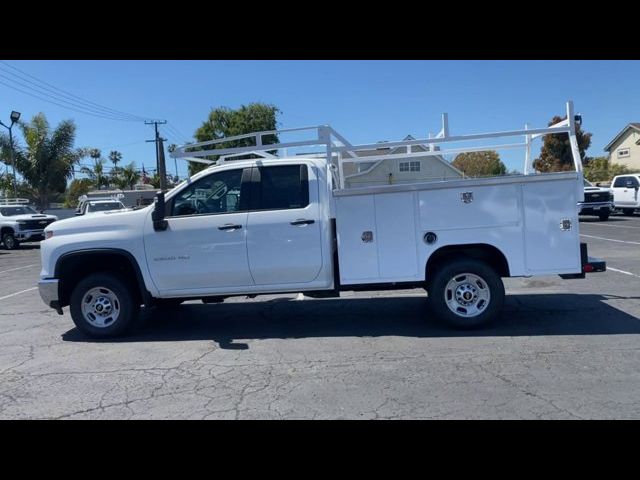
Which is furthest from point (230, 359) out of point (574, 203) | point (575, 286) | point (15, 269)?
point (15, 269)

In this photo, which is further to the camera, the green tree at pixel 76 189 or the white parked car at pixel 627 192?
the green tree at pixel 76 189

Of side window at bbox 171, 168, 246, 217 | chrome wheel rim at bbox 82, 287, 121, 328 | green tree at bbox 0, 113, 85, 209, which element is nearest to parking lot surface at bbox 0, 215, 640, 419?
chrome wheel rim at bbox 82, 287, 121, 328

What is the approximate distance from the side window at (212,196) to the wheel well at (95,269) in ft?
2.98

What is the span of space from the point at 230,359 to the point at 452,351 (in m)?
2.43

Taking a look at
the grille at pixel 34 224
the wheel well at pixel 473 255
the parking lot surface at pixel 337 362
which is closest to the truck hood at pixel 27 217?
the grille at pixel 34 224

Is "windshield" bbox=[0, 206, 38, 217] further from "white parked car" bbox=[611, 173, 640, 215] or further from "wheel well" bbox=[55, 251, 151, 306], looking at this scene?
"white parked car" bbox=[611, 173, 640, 215]

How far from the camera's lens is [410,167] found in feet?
32.7

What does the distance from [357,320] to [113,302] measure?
127 inches

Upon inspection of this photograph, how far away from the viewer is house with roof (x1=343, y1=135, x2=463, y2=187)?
8.30 m

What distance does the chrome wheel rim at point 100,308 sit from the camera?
6871 millimetres

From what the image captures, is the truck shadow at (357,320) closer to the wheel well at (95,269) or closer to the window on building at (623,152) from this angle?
the wheel well at (95,269)

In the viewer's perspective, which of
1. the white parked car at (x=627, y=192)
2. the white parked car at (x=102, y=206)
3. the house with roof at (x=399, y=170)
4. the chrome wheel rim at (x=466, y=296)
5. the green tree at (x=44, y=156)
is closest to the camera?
the chrome wheel rim at (x=466, y=296)

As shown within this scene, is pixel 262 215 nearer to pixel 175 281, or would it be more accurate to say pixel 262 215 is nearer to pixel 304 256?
pixel 304 256

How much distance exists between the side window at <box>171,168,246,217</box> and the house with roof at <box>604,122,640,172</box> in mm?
46540
